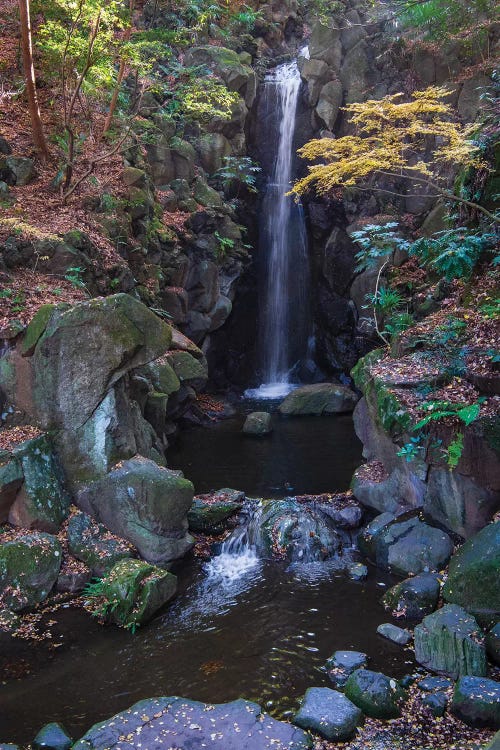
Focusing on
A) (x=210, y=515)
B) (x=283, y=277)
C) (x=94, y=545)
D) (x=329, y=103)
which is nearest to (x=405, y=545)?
(x=210, y=515)

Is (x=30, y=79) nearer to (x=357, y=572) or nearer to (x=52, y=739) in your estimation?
(x=357, y=572)

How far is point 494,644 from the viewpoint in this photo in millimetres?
5488

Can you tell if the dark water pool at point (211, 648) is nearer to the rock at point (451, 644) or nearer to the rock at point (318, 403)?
the rock at point (451, 644)

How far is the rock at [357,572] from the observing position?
7561 millimetres

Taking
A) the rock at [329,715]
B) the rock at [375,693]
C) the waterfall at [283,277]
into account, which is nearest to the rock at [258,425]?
the waterfall at [283,277]

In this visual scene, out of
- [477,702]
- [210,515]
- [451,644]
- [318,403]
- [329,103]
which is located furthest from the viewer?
[329,103]

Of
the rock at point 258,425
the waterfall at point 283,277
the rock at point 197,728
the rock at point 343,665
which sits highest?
the waterfall at point 283,277

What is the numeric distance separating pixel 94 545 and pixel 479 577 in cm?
494

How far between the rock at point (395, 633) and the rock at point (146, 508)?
10.1 feet

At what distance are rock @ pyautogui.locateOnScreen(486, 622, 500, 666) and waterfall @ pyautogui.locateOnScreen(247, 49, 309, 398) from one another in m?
15.4

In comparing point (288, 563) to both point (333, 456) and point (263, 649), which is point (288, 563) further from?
point (333, 456)

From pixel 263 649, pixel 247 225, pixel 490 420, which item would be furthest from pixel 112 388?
pixel 247 225

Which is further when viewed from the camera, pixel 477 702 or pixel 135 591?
pixel 135 591

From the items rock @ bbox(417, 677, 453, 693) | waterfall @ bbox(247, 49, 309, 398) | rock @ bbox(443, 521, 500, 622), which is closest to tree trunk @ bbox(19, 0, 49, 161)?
waterfall @ bbox(247, 49, 309, 398)
